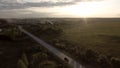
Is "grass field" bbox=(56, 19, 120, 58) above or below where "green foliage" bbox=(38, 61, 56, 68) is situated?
below

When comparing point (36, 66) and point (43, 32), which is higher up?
point (36, 66)

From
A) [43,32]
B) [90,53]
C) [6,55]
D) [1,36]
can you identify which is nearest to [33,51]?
[6,55]

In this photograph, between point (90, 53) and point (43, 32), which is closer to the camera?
point (90, 53)

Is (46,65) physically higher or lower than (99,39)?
higher

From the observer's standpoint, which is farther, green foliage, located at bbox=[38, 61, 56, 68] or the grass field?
the grass field

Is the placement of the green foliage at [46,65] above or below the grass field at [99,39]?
above

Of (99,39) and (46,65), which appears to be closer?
(46,65)

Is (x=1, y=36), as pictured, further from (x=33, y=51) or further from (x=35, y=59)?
(x=35, y=59)

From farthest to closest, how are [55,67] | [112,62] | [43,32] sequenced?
[43,32], [112,62], [55,67]

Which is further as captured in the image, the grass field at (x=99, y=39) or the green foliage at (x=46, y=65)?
the grass field at (x=99, y=39)

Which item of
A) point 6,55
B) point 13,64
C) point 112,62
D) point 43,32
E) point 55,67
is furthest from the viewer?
point 43,32
